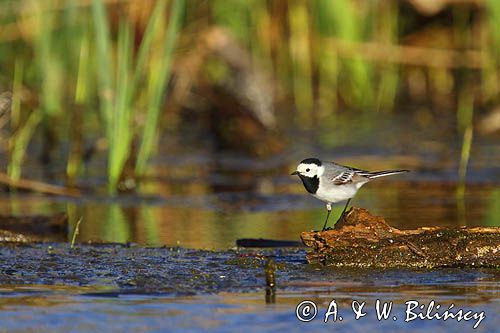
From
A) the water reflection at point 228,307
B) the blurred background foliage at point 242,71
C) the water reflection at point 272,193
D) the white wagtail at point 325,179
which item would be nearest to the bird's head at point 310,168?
the white wagtail at point 325,179

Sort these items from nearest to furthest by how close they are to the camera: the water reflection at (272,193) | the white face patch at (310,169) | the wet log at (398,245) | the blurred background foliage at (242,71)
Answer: the wet log at (398,245)
the white face patch at (310,169)
the water reflection at (272,193)
the blurred background foliage at (242,71)

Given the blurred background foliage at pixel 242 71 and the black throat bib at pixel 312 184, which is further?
the blurred background foliage at pixel 242 71

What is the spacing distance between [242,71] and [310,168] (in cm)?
496

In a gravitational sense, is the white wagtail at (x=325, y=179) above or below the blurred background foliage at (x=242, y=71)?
below

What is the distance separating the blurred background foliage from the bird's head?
252cm

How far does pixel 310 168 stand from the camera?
6.84 m

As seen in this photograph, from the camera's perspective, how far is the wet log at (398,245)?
5883 mm

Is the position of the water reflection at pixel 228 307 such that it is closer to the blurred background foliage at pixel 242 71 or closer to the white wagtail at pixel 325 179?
the white wagtail at pixel 325 179

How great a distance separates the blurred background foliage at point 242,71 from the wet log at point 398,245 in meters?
3.36

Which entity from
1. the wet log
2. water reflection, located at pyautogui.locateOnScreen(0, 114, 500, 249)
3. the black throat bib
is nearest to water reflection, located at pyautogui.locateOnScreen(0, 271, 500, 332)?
the wet log

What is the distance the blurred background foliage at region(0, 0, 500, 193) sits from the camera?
10625mm

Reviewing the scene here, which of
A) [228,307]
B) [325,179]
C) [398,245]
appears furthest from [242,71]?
[228,307]

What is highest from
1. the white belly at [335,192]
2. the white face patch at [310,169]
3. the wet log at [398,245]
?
the white face patch at [310,169]

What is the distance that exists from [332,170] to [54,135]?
15.6 feet
